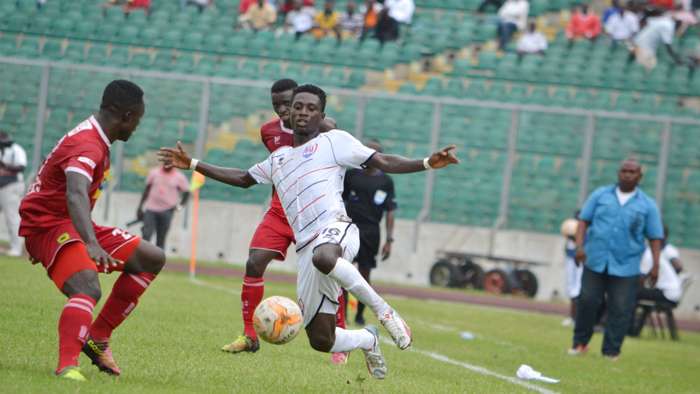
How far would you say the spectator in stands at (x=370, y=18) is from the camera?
31.7 m

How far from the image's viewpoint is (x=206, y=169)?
10.0 metres

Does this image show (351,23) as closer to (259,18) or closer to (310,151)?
(259,18)

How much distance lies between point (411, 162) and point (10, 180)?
620 inches

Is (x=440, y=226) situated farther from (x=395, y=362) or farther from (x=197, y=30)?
(x=395, y=362)

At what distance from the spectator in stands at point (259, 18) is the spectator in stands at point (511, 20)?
577 centimetres

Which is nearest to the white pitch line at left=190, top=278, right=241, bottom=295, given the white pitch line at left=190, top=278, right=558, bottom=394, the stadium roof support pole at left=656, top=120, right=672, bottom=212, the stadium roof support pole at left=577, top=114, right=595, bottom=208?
the white pitch line at left=190, top=278, right=558, bottom=394

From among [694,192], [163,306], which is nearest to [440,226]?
[694,192]

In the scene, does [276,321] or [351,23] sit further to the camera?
[351,23]

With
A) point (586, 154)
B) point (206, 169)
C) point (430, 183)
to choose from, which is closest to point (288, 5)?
point (430, 183)

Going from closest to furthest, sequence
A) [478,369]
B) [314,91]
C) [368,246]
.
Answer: [314,91], [478,369], [368,246]

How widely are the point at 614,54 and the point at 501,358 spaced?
18.6 meters

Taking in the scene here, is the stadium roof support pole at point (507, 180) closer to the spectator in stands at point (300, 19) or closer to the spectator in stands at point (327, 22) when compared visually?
the spectator in stands at point (327, 22)

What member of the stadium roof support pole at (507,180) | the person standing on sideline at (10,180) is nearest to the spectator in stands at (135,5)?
the person standing on sideline at (10,180)

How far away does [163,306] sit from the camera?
15523mm
